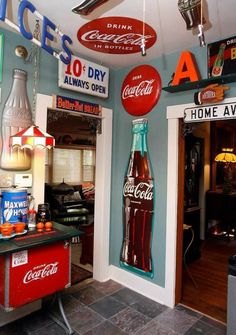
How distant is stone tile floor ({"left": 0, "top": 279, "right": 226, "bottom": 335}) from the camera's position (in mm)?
2186

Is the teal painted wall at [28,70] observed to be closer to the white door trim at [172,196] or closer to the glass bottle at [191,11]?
the white door trim at [172,196]

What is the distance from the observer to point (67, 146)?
660 cm

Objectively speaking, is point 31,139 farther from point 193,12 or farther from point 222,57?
point 222,57

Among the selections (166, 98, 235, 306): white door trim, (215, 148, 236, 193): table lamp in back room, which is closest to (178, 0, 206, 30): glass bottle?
(166, 98, 235, 306): white door trim

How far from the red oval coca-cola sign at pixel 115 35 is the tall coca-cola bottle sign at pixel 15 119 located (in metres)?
0.69

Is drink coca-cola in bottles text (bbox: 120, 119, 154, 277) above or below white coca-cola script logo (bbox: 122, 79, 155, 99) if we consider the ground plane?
below

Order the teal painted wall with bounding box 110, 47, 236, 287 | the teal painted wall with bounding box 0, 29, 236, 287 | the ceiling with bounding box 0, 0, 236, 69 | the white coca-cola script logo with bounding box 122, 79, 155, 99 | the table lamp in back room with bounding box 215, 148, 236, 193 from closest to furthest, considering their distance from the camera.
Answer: the ceiling with bounding box 0, 0, 236, 69 → the teal painted wall with bounding box 0, 29, 236, 287 → the teal painted wall with bounding box 110, 47, 236, 287 → the white coca-cola script logo with bounding box 122, 79, 155, 99 → the table lamp in back room with bounding box 215, 148, 236, 193

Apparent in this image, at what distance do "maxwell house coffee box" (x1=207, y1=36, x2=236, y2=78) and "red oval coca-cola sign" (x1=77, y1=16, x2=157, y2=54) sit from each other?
1.78 feet

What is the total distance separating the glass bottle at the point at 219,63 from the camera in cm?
222

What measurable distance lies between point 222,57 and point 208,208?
3.29 metres

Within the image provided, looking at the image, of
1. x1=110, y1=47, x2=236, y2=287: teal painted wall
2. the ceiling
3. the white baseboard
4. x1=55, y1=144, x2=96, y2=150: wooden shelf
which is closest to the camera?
the ceiling

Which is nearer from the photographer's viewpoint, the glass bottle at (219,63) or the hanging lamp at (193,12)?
the hanging lamp at (193,12)

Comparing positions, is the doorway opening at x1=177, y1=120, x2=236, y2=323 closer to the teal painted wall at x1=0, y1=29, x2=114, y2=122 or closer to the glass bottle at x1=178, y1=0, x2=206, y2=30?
the teal painted wall at x1=0, y1=29, x2=114, y2=122

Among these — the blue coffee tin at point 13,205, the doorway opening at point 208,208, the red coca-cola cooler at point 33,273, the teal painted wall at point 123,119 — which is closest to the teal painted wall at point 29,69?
the teal painted wall at point 123,119
